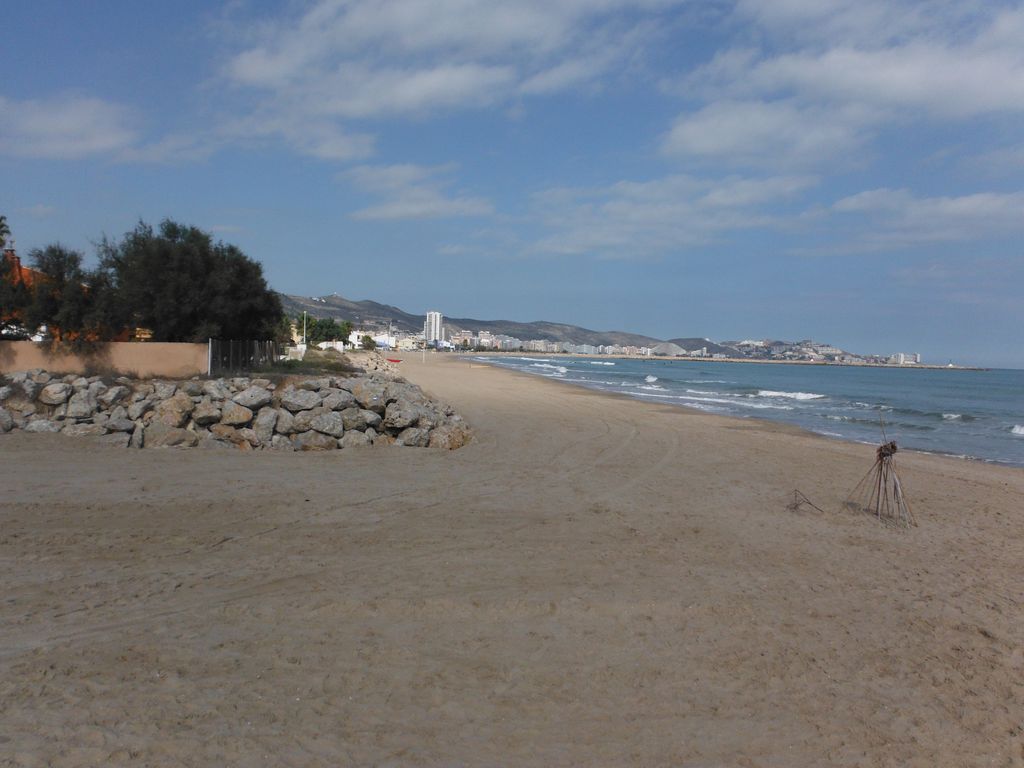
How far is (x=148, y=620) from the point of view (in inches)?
195

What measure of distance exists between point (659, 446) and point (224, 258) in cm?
1400

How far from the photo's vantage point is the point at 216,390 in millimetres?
14289

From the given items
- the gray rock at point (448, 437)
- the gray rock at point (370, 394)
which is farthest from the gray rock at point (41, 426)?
the gray rock at point (448, 437)

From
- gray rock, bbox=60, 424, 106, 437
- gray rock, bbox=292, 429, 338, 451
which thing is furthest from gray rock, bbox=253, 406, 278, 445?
gray rock, bbox=60, 424, 106, 437

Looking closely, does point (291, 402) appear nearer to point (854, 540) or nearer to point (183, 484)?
point (183, 484)

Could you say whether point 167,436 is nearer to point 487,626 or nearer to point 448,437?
point 448,437

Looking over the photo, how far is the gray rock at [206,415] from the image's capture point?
1345 cm

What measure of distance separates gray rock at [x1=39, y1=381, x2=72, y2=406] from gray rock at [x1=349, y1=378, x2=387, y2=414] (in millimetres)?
5754

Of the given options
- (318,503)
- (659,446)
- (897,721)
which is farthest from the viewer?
(659,446)

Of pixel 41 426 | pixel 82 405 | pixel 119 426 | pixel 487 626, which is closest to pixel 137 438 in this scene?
pixel 119 426

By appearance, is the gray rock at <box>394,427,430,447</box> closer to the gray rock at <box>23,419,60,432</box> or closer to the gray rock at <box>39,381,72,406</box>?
the gray rock at <box>23,419,60,432</box>

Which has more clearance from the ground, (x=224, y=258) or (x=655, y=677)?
(x=224, y=258)

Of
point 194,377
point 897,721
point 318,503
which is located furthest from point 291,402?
point 897,721

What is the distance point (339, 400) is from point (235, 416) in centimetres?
203
